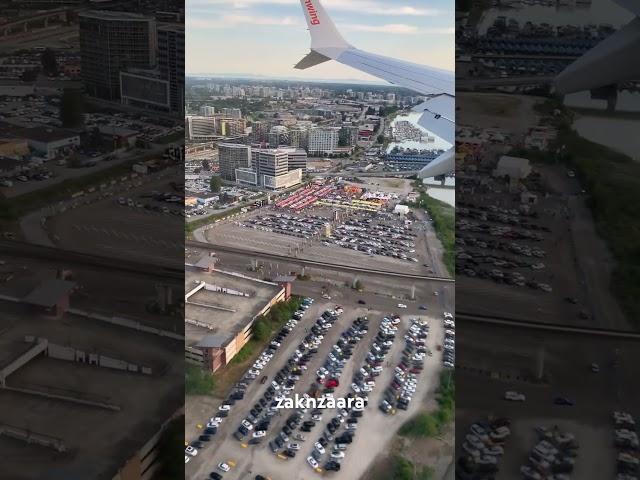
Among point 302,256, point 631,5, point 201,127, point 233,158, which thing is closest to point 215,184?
point 233,158

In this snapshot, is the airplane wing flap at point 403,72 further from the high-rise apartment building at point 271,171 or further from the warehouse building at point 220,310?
the warehouse building at point 220,310

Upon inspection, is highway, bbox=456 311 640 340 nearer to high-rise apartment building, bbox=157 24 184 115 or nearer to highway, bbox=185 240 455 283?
highway, bbox=185 240 455 283

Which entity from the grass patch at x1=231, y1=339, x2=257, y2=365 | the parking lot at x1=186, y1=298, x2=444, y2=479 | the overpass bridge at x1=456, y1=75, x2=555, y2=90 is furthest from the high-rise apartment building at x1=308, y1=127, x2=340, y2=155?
the grass patch at x1=231, y1=339, x2=257, y2=365

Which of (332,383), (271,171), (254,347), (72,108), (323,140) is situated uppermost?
(72,108)

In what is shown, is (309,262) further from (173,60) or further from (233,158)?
(173,60)

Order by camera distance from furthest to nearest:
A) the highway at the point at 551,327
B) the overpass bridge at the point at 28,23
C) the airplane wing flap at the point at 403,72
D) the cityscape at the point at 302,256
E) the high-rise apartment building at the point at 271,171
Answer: the high-rise apartment building at the point at 271,171, the cityscape at the point at 302,256, the airplane wing flap at the point at 403,72, the highway at the point at 551,327, the overpass bridge at the point at 28,23

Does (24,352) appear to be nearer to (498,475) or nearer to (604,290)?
(498,475)

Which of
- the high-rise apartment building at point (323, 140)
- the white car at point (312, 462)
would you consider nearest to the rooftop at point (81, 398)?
the white car at point (312, 462)
